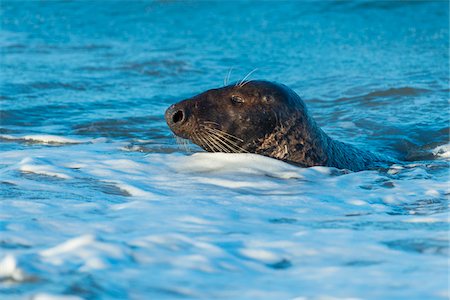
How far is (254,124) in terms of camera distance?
6484 millimetres

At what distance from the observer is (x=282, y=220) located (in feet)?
15.5

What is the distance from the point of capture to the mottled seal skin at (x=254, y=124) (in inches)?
250

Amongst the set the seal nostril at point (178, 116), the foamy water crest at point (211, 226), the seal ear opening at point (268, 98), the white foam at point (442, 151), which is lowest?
the white foam at point (442, 151)

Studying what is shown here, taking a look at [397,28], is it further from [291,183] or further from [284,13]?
[291,183]

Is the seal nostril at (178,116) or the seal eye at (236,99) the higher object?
the seal eye at (236,99)

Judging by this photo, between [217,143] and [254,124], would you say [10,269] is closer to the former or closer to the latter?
[217,143]

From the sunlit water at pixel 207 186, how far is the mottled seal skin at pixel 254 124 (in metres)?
0.16

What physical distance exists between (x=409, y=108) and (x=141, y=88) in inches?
128

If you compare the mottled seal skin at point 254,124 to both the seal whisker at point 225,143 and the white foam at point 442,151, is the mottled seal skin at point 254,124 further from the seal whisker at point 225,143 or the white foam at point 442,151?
the white foam at point 442,151

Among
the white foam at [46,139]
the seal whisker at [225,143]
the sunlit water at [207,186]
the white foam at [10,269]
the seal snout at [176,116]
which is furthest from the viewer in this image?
the white foam at [46,139]

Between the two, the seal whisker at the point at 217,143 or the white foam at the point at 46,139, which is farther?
the white foam at the point at 46,139

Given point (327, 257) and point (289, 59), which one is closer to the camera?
point (327, 257)

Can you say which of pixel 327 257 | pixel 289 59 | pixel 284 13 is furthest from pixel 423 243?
pixel 284 13

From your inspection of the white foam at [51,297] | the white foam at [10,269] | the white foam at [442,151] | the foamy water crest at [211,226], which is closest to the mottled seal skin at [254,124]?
the foamy water crest at [211,226]
